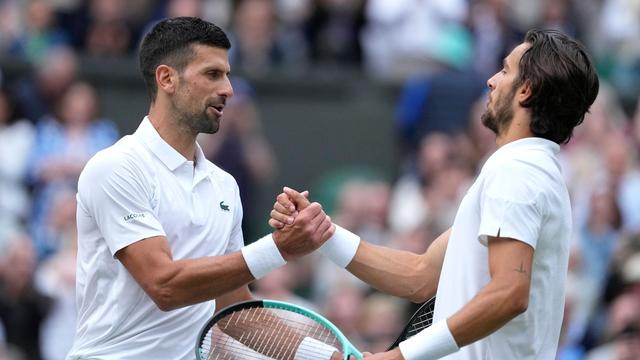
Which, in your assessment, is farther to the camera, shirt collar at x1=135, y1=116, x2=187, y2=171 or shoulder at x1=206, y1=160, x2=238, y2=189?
shoulder at x1=206, y1=160, x2=238, y2=189

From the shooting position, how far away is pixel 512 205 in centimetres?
548

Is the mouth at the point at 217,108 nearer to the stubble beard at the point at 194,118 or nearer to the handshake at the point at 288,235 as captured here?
the stubble beard at the point at 194,118

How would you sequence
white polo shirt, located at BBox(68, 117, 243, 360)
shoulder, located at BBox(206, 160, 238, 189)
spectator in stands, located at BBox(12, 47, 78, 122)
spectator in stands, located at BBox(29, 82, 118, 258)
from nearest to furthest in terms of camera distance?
1. white polo shirt, located at BBox(68, 117, 243, 360)
2. shoulder, located at BBox(206, 160, 238, 189)
3. spectator in stands, located at BBox(29, 82, 118, 258)
4. spectator in stands, located at BBox(12, 47, 78, 122)

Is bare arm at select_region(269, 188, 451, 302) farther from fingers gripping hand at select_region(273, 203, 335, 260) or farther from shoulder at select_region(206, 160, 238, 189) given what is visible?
shoulder at select_region(206, 160, 238, 189)

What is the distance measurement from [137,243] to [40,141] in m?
6.41

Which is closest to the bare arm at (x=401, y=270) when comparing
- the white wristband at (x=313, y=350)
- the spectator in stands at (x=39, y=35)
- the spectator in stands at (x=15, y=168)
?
the white wristband at (x=313, y=350)

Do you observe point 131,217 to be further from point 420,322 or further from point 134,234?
point 420,322

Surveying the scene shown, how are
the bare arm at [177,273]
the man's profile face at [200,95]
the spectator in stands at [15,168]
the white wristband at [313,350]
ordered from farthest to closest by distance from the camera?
the spectator in stands at [15,168] < the man's profile face at [200,95] < the white wristband at [313,350] < the bare arm at [177,273]

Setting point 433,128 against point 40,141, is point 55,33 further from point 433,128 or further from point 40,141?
point 433,128

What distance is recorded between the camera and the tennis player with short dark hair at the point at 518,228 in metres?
5.45

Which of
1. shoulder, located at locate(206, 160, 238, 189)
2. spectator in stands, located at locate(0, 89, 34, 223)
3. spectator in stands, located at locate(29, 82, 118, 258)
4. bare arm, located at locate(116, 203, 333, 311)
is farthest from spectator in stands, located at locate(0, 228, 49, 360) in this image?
bare arm, located at locate(116, 203, 333, 311)

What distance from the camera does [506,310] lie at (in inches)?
213

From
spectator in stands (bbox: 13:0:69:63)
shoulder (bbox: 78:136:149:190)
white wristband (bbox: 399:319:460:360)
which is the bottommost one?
white wristband (bbox: 399:319:460:360)

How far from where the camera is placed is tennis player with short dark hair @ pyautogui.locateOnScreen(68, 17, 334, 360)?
5977 millimetres
